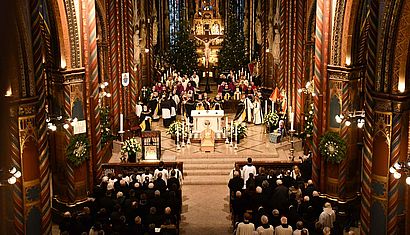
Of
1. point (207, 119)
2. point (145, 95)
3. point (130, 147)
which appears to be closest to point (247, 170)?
point (130, 147)

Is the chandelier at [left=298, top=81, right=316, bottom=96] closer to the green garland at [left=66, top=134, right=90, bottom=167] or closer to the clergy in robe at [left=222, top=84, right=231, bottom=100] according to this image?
the clergy in robe at [left=222, top=84, right=231, bottom=100]

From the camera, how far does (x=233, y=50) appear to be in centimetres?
4222

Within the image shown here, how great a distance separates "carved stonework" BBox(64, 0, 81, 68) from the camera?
56.2ft

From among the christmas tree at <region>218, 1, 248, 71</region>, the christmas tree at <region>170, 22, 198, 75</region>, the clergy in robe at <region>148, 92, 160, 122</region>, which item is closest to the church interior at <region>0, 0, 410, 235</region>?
the clergy in robe at <region>148, 92, 160, 122</region>

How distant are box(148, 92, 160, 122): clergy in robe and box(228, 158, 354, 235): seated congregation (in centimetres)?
1265

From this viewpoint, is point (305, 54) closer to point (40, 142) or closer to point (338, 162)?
point (338, 162)

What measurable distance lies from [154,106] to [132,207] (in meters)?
16.3

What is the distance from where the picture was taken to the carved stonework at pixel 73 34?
56.2ft

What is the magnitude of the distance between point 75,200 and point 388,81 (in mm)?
10469

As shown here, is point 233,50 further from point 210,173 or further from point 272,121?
point 210,173

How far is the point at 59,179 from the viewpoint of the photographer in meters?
17.9

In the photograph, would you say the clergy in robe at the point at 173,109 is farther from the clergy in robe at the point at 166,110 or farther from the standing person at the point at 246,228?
the standing person at the point at 246,228

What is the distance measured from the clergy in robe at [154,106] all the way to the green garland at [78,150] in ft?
43.2

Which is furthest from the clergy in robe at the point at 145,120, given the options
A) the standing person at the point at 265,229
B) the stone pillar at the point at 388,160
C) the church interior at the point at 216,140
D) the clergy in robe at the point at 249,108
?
the stone pillar at the point at 388,160
